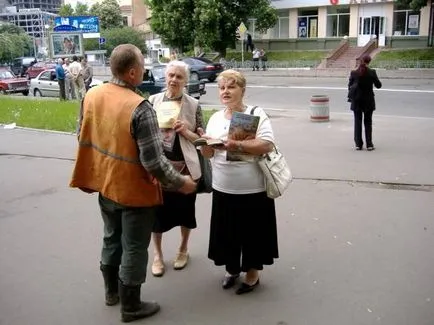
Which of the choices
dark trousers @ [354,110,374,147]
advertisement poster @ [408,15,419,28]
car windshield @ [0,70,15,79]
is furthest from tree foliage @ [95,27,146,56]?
dark trousers @ [354,110,374,147]

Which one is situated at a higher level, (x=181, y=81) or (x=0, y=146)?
(x=181, y=81)

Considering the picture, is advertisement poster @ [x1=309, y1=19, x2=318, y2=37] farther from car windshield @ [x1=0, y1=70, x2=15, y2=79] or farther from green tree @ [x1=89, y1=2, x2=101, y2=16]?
green tree @ [x1=89, y1=2, x2=101, y2=16]

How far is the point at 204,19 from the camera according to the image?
→ 34344 mm

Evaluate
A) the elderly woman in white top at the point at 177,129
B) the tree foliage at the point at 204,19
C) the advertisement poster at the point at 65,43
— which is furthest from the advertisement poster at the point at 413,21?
the elderly woman in white top at the point at 177,129

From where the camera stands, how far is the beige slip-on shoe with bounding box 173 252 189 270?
14.8ft

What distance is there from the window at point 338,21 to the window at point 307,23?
1.18 meters

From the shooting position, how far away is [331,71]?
3131 cm

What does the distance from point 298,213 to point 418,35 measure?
35676mm

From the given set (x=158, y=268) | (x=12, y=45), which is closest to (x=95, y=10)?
(x=12, y=45)

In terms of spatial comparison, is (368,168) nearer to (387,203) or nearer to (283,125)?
(387,203)

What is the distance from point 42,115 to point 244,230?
11.2 m

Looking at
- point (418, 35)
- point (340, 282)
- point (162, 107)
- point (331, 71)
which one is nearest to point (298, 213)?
point (340, 282)

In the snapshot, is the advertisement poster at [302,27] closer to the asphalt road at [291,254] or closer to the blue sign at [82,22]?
the blue sign at [82,22]

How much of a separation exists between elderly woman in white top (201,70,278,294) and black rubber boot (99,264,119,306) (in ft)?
Result: 2.58
